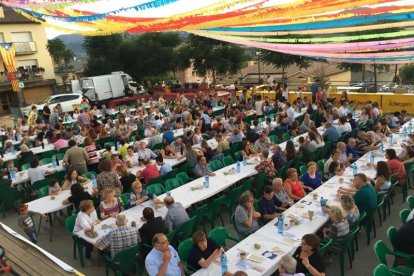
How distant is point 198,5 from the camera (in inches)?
313

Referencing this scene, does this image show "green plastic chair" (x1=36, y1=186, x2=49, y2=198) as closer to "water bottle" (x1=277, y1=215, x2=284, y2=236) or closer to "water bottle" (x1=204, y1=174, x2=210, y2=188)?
"water bottle" (x1=204, y1=174, x2=210, y2=188)

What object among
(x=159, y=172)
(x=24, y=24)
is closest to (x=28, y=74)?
(x=24, y=24)

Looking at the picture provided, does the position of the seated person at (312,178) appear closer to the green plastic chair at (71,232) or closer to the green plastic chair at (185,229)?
the green plastic chair at (185,229)

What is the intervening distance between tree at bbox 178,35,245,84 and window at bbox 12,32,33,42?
1340 cm

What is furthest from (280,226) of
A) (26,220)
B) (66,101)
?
(66,101)

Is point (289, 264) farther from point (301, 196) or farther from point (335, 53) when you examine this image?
point (335, 53)

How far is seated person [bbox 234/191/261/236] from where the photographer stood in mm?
5988

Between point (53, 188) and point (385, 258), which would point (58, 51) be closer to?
point (53, 188)

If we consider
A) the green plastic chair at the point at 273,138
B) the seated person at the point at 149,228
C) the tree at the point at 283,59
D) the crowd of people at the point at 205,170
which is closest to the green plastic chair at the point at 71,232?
the crowd of people at the point at 205,170

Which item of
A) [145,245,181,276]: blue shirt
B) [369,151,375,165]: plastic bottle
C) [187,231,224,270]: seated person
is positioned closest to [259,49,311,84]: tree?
[369,151,375,165]: plastic bottle

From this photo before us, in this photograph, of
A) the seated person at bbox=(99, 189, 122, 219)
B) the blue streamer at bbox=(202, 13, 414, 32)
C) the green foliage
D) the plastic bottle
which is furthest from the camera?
the green foliage

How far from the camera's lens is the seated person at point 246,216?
19.6 feet

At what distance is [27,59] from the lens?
32625 mm

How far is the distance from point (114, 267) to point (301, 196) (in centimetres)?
345
